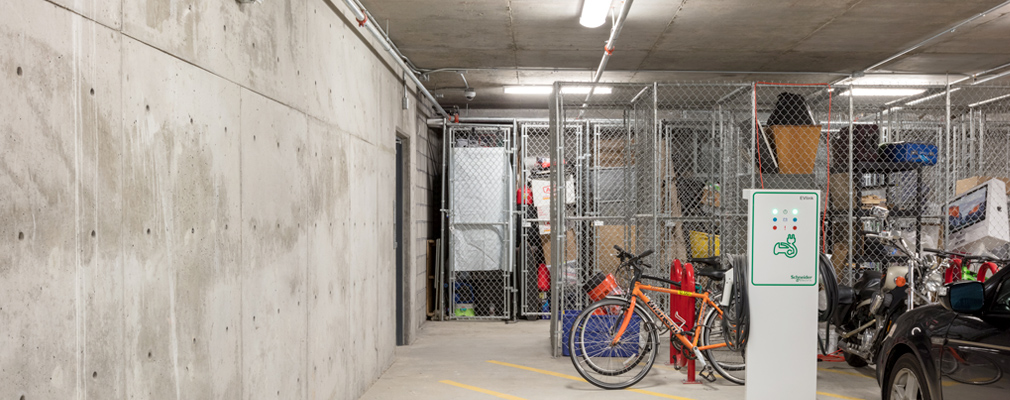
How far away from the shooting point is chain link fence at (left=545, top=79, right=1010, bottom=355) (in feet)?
21.2

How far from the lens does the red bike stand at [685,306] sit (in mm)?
5578

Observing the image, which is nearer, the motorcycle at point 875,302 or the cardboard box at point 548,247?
the motorcycle at point 875,302

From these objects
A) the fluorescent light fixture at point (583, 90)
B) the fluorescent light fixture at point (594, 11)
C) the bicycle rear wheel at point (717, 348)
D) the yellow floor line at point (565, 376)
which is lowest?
the yellow floor line at point (565, 376)

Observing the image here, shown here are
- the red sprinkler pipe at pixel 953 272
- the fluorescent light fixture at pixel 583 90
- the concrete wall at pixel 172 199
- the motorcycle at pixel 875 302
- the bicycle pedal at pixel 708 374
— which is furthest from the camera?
the fluorescent light fixture at pixel 583 90

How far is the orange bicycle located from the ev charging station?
0.95 metres

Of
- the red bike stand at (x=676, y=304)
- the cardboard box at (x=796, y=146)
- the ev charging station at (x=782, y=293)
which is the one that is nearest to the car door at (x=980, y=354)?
the ev charging station at (x=782, y=293)

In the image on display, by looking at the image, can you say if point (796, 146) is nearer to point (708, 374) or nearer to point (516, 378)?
point (708, 374)

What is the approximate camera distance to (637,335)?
5.71m

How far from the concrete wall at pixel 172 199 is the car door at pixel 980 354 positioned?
310cm

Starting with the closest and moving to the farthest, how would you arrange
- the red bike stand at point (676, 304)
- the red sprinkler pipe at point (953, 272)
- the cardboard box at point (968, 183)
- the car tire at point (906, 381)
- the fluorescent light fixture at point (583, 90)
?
the car tire at point (906, 381)
the red sprinkler pipe at point (953, 272)
the red bike stand at point (676, 304)
the cardboard box at point (968, 183)
the fluorescent light fixture at point (583, 90)

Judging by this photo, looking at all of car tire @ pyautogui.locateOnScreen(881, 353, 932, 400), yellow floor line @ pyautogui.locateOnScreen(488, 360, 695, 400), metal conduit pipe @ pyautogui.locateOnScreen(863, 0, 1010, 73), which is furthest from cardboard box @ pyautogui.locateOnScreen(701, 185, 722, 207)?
car tire @ pyautogui.locateOnScreen(881, 353, 932, 400)

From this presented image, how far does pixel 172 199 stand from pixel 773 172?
5822 millimetres

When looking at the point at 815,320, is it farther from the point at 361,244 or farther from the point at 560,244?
the point at 361,244

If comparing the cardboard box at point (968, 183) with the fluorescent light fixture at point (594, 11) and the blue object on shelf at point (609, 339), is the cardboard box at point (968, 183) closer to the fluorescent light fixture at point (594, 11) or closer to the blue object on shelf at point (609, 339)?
the blue object on shelf at point (609, 339)
